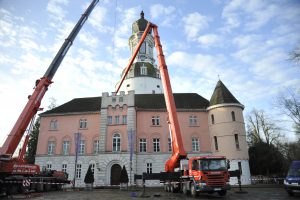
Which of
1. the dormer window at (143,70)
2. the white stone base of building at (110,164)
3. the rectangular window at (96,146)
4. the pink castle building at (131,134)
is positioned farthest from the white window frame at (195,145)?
the dormer window at (143,70)

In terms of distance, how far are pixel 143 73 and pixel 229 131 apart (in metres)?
26.9

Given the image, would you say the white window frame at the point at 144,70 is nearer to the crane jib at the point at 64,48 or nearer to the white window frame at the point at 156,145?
the white window frame at the point at 156,145

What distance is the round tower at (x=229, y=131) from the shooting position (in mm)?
31906

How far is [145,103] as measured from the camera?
38906mm

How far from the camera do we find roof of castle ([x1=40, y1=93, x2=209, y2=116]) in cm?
3775

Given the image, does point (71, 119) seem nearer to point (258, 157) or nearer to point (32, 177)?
point (32, 177)

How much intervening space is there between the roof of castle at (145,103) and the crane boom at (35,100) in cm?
1742

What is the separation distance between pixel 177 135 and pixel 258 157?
26.7 meters

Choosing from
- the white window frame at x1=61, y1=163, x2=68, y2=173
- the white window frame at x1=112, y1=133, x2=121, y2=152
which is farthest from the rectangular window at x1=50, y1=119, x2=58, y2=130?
the white window frame at x1=112, y1=133, x2=121, y2=152

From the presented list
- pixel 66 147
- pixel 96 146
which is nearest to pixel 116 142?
pixel 96 146

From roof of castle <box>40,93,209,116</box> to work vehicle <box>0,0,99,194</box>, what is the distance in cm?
1555

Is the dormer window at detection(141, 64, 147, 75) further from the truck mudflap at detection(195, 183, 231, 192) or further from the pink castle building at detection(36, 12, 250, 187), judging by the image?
the truck mudflap at detection(195, 183, 231, 192)

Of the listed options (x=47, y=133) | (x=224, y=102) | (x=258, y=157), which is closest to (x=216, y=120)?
(x=224, y=102)

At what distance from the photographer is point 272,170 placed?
3956 cm
